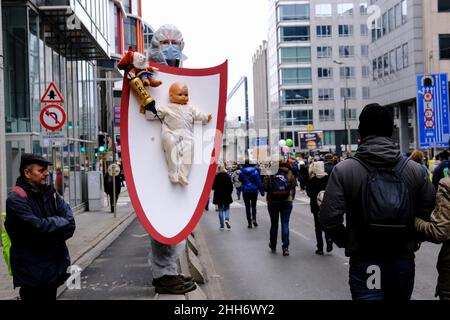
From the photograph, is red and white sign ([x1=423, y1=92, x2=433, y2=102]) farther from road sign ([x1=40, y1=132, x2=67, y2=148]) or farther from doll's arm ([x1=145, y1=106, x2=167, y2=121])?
doll's arm ([x1=145, y1=106, x2=167, y2=121])

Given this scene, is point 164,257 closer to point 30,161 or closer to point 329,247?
point 30,161

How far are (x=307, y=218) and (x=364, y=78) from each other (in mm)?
64966

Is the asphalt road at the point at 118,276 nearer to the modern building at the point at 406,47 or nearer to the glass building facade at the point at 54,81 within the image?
the glass building facade at the point at 54,81

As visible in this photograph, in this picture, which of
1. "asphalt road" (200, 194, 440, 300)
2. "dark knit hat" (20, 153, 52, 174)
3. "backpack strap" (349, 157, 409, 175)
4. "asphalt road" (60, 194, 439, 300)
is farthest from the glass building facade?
"backpack strap" (349, 157, 409, 175)

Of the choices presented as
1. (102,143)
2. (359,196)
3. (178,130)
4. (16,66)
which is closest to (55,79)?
(16,66)

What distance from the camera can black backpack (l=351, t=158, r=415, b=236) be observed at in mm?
3764

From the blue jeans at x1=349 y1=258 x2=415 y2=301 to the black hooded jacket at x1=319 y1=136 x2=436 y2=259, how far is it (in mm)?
52

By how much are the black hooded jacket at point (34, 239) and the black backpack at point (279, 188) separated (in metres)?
6.49

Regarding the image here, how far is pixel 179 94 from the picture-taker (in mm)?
6387

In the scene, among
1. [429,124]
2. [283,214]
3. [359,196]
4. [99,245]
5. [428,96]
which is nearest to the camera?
[359,196]

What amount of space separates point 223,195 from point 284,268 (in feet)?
19.7

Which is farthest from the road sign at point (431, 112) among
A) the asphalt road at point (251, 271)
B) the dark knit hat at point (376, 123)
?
the dark knit hat at point (376, 123)

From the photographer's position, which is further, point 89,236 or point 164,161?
point 89,236
